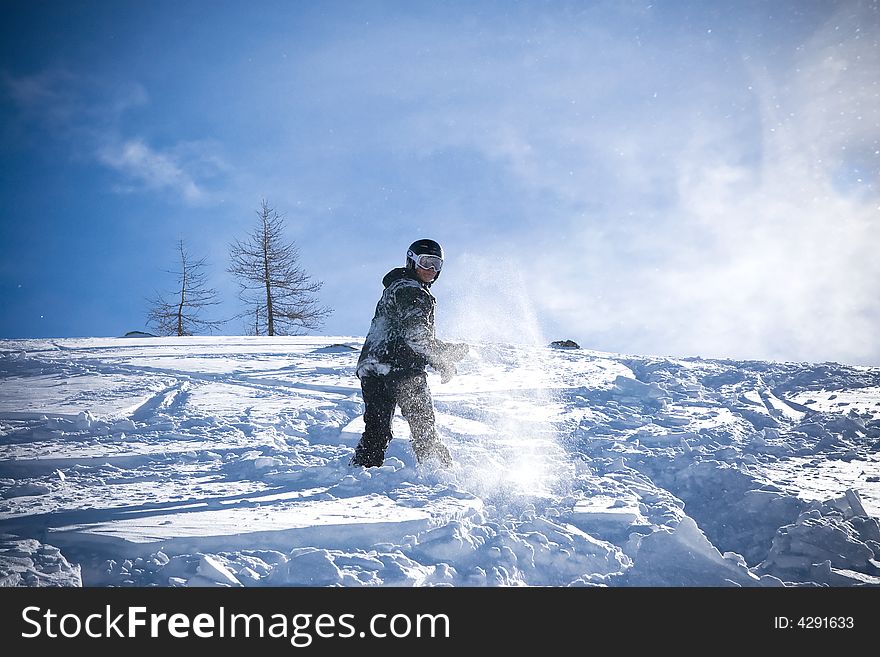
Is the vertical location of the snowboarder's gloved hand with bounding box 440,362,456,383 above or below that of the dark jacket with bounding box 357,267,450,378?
below

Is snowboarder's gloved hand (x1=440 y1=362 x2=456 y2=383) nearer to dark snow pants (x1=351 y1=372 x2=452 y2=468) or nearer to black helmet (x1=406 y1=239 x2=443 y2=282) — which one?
dark snow pants (x1=351 y1=372 x2=452 y2=468)

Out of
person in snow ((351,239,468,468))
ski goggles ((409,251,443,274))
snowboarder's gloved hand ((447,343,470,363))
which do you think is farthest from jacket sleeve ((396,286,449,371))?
ski goggles ((409,251,443,274))

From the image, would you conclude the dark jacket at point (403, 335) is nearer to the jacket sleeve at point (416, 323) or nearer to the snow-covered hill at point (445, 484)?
the jacket sleeve at point (416, 323)

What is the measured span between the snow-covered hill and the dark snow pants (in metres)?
0.19

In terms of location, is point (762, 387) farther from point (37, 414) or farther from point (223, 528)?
point (37, 414)

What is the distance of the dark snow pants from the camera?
13.4 feet

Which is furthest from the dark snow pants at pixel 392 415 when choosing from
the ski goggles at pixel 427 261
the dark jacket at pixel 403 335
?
the ski goggles at pixel 427 261

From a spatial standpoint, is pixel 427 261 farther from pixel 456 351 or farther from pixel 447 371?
pixel 447 371

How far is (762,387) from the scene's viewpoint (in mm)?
7715

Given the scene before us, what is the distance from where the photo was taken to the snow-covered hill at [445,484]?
263 centimetres

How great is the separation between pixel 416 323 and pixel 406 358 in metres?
0.35

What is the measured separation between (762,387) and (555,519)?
21.5 ft

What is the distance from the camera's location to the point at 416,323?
3.95 meters
